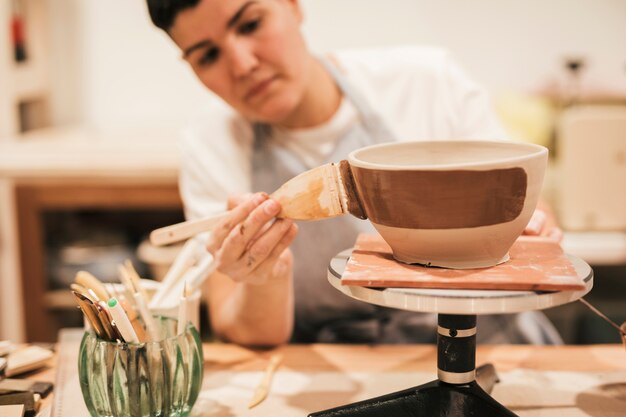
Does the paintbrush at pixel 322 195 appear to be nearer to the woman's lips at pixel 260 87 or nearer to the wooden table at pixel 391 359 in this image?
the wooden table at pixel 391 359

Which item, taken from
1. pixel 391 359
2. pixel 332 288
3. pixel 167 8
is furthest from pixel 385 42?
pixel 391 359

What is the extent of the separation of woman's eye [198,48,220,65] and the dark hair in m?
0.08

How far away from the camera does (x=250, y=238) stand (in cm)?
96

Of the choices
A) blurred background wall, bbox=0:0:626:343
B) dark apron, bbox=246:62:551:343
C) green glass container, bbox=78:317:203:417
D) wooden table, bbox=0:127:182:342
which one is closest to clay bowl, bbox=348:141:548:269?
green glass container, bbox=78:317:203:417

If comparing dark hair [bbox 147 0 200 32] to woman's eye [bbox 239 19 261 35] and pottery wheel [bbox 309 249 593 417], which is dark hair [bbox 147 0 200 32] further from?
pottery wheel [bbox 309 249 593 417]

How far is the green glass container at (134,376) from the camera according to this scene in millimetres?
838

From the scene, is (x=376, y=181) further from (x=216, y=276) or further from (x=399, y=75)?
(x=399, y=75)

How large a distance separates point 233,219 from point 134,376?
9.5 inches

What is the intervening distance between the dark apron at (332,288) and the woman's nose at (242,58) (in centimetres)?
26

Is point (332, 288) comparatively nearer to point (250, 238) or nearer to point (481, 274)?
point (250, 238)

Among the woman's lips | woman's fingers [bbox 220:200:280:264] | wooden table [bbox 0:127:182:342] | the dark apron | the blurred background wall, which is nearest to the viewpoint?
woman's fingers [bbox 220:200:280:264]

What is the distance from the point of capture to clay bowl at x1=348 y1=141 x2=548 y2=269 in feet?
2.33

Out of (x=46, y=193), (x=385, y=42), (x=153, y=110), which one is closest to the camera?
(x=46, y=193)

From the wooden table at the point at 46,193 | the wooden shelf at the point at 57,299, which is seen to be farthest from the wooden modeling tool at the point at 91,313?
the wooden shelf at the point at 57,299
